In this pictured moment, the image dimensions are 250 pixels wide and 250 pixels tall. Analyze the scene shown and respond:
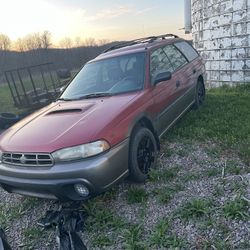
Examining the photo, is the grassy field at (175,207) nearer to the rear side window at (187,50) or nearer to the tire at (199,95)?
the tire at (199,95)

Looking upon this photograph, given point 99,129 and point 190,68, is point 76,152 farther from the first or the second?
point 190,68

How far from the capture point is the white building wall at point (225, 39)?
8210mm

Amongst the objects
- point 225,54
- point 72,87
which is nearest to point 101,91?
point 72,87

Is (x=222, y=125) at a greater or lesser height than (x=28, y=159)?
lesser

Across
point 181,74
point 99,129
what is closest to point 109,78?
point 181,74

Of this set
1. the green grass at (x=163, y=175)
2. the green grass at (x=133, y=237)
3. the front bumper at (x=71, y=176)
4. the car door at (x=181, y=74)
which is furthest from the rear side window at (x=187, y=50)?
the green grass at (x=133, y=237)

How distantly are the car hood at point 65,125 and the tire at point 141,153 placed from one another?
377mm

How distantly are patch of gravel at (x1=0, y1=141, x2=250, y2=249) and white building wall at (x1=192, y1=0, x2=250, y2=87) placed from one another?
5.19 metres

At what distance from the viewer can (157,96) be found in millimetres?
4172

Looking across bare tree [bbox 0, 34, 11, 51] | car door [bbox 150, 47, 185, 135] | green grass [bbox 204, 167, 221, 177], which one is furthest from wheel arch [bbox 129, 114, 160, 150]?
bare tree [bbox 0, 34, 11, 51]

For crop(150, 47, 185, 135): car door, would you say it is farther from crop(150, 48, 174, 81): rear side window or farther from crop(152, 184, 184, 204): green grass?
crop(152, 184, 184, 204): green grass

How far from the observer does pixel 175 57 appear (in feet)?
17.2

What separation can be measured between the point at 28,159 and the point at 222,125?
3278 millimetres

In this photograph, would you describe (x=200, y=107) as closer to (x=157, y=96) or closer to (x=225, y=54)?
(x=157, y=96)
